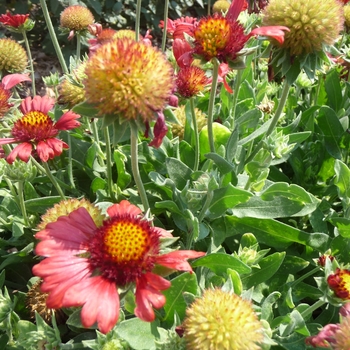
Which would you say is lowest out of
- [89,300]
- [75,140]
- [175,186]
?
[75,140]

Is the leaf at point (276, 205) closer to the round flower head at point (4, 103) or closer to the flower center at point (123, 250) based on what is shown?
the flower center at point (123, 250)

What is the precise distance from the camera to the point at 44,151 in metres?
1.29

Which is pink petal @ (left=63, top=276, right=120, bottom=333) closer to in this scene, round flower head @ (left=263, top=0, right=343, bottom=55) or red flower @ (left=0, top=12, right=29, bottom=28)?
round flower head @ (left=263, top=0, right=343, bottom=55)

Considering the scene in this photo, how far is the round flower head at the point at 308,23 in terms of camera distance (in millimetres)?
1217

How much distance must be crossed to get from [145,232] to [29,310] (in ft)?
2.11

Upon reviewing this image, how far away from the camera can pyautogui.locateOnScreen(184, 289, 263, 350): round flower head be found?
2.82 ft

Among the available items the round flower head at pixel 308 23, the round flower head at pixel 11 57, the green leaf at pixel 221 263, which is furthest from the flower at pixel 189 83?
the round flower head at pixel 11 57

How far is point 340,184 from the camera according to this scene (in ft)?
4.96

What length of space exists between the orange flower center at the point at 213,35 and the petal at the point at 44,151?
53 centimetres

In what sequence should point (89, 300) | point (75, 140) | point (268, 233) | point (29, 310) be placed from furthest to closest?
point (75, 140) < point (268, 233) < point (29, 310) < point (89, 300)

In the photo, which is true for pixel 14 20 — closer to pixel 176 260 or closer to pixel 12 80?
pixel 12 80

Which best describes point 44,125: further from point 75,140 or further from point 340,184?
point 340,184

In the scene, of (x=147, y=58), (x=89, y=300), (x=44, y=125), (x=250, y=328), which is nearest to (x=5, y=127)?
(x=44, y=125)

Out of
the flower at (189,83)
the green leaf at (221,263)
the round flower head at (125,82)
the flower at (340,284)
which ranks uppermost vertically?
the round flower head at (125,82)
